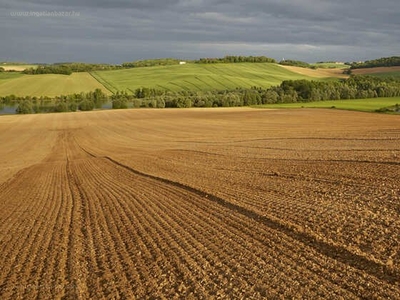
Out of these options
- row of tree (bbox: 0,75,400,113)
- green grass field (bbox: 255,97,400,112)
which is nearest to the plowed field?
green grass field (bbox: 255,97,400,112)

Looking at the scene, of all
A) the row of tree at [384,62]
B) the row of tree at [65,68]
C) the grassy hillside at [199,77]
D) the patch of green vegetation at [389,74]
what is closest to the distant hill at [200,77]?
the grassy hillside at [199,77]

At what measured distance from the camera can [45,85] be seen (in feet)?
373

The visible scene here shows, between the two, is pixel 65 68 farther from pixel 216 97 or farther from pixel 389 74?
pixel 389 74

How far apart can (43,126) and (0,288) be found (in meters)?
55.7

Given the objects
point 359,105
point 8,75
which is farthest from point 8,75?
point 359,105

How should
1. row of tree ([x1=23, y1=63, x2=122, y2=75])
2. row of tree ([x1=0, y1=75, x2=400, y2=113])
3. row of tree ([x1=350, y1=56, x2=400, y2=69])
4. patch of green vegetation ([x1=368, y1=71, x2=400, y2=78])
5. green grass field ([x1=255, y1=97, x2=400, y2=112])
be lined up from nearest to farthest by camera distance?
1. green grass field ([x1=255, y1=97, x2=400, y2=112])
2. row of tree ([x1=0, y1=75, x2=400, y2=113])
3. patch of green vegetation ([x1=368, y1=71, x2=400, y2=78])
4. row of tree ([x1=23, y1=63, x2=122, y2=75])
5. row of tree ([x1=350, y1=56, x2=400, y2=69])

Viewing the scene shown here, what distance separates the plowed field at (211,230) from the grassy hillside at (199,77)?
307 ft

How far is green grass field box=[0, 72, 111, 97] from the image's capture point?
107 meters

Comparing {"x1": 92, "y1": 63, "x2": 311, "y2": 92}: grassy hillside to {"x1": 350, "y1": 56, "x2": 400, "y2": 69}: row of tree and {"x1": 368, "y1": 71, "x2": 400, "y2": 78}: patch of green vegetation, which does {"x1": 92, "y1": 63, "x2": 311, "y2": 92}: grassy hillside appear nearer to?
{"x1": 368, "y1": 71, "x2": 400, "y2": 78}: patch of green vegetation

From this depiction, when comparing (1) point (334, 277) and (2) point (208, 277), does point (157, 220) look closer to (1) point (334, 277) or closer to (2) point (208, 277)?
(2) point (208, 277)

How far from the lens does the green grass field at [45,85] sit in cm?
10712

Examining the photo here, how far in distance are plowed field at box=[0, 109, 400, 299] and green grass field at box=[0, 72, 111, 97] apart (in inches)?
3650

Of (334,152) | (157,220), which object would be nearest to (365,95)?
(334,152)

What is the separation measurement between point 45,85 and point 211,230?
114 m
